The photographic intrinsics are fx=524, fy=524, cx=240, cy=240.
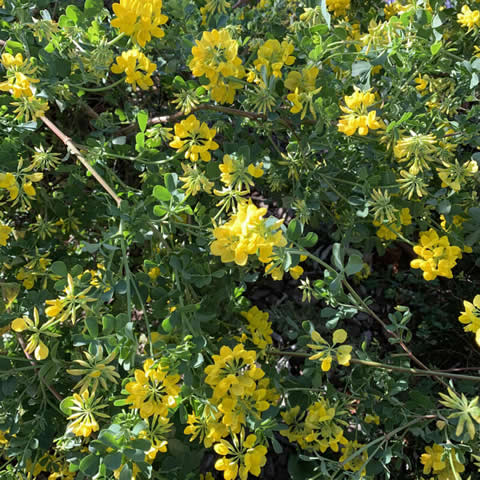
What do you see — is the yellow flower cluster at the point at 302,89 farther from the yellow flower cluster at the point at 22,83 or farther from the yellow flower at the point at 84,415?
the yellow flower at the point at 84,415

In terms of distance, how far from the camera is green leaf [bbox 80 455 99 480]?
0.99m

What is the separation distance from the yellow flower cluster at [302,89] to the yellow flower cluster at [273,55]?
0.04 meters

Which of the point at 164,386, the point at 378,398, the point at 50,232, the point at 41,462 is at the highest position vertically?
the point at 164,386

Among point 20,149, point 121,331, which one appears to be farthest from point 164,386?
point 20,149

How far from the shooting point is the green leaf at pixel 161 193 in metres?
1.09

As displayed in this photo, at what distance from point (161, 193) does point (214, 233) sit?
253 mm

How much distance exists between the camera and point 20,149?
4.65ft

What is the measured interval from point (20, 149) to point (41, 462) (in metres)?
0.88

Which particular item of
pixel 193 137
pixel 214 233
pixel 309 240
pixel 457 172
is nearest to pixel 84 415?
pixel 214 233

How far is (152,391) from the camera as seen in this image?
3.11 ft

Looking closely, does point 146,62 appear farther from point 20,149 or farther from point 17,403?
point 17,403

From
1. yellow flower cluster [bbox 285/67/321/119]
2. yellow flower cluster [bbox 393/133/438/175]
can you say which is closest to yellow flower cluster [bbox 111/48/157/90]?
yellow flower cluster [bbox 285/67/321/119]

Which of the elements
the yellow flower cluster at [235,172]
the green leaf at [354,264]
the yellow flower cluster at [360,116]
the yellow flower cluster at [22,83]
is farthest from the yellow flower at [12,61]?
the green leaf at [354,264]

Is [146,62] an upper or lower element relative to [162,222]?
upper
